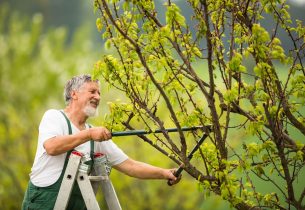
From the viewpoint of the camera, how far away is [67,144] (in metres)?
3.92

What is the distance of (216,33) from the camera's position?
3.98m

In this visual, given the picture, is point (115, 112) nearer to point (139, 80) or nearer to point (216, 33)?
point (139, 80)

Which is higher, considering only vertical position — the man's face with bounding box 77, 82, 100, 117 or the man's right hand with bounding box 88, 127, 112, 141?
the man's face with bounding box 77, 82, 100, 117

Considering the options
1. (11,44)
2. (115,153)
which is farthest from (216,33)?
(11,44)

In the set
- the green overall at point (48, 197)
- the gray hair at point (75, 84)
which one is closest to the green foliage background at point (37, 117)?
the gray hair at point (75, 84)

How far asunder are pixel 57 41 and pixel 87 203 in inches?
423

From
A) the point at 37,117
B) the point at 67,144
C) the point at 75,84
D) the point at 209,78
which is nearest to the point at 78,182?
the point at 67,144

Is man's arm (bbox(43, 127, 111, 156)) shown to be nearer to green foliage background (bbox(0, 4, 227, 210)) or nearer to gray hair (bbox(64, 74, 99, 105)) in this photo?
gray hair (bbox(64, 74, 99, 105))

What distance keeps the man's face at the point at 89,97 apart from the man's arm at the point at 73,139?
0.42 m

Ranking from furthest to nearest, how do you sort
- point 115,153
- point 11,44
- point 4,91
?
point 11,44
point 4,91
point 115,153

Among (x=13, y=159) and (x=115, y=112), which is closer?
(x=115, y=112)

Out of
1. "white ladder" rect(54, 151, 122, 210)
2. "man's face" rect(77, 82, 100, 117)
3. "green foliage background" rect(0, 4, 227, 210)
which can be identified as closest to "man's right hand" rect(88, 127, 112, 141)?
"white ladder" rect(54, 151, 122, 210)

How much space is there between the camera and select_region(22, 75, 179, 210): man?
3.93 m

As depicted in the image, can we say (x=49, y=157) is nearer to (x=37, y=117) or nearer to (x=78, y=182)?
(x=78, y=182)
